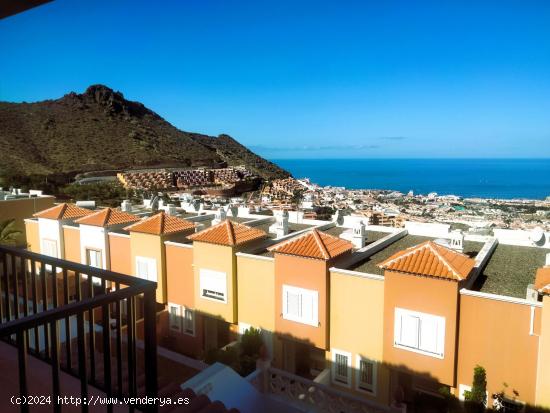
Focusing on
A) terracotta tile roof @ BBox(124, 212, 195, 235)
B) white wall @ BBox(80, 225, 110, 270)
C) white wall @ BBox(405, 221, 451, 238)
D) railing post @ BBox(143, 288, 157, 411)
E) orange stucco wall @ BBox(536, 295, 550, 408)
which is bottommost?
orange stucco wall @ BBox(536, 295, 550, 408)

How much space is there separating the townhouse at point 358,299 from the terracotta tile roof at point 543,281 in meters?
0.03

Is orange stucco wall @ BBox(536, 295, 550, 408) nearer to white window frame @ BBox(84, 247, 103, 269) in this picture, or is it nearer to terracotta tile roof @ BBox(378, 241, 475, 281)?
terracotta tile roof @ BBox(378, 241, 475, 281)

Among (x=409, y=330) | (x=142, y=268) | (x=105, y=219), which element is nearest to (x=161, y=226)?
(x=142, y=268)

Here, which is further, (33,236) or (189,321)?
(33,236)

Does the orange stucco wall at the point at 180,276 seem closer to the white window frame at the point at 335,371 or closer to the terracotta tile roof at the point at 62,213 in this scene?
the white window frame at the point at 335,371

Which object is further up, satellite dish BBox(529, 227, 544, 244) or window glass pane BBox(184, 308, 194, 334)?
Answer: satellite dish BBox(529, 227, 544, 244)

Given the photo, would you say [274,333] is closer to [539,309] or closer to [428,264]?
[428,264]

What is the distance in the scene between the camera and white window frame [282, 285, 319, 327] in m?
12.6

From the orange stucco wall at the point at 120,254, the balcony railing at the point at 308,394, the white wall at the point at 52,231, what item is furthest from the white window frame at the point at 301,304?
the white wall at the point at 52,231

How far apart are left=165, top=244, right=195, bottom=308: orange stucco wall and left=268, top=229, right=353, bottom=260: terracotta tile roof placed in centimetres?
410

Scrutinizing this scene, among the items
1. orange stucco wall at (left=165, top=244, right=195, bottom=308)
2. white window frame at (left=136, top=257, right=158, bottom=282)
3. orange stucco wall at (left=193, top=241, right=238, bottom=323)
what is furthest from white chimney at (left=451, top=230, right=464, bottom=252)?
white window frame at (left=136, top=257, right=158, bottom=282)

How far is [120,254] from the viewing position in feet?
57.4

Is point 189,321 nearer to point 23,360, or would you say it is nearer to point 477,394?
point 477,394

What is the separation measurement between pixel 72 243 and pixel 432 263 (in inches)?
594
